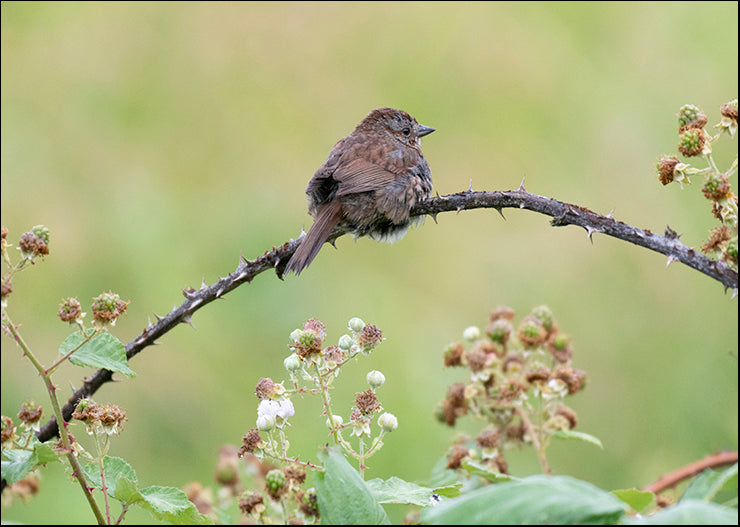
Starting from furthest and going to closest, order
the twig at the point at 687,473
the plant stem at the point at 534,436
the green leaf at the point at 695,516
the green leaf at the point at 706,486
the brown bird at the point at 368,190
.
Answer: the brown bird at the point at 368,190
the plant stem at the point at 534,436
the twig at the point at 687,473
the green leaf at the point at 706,486
the green leaf at the point at 695,516

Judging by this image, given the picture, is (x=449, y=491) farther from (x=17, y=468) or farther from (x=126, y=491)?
(x=17, y=468)

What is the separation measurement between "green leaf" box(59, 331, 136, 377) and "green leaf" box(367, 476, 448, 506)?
51cm

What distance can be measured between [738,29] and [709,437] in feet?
12.5

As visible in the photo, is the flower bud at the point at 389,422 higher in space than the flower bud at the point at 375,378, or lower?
lower

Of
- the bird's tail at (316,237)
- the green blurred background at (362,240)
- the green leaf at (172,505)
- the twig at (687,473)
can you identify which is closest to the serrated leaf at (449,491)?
the green leaf at (172,505)

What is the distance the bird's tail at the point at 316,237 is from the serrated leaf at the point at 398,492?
94 cm

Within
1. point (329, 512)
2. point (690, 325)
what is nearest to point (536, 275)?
point (690, 325)

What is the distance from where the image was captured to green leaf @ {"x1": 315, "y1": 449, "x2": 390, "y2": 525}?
4.45 feet

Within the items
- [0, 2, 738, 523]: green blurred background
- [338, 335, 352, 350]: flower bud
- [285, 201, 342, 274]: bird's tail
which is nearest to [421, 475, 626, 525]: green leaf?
[338, 335, 352, 350]: flower bud

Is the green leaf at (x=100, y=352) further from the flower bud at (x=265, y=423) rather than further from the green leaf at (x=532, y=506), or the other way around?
the green leaf at (x=532, y=506)

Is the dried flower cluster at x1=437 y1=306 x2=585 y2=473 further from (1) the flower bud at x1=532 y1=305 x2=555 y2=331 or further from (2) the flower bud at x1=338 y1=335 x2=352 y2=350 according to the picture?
(2) the flower bud at x1=338 y1=335 x2=352 y2=350

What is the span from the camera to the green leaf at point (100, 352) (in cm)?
172

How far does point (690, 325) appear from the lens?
5711 mm

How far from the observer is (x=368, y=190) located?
3.22m
